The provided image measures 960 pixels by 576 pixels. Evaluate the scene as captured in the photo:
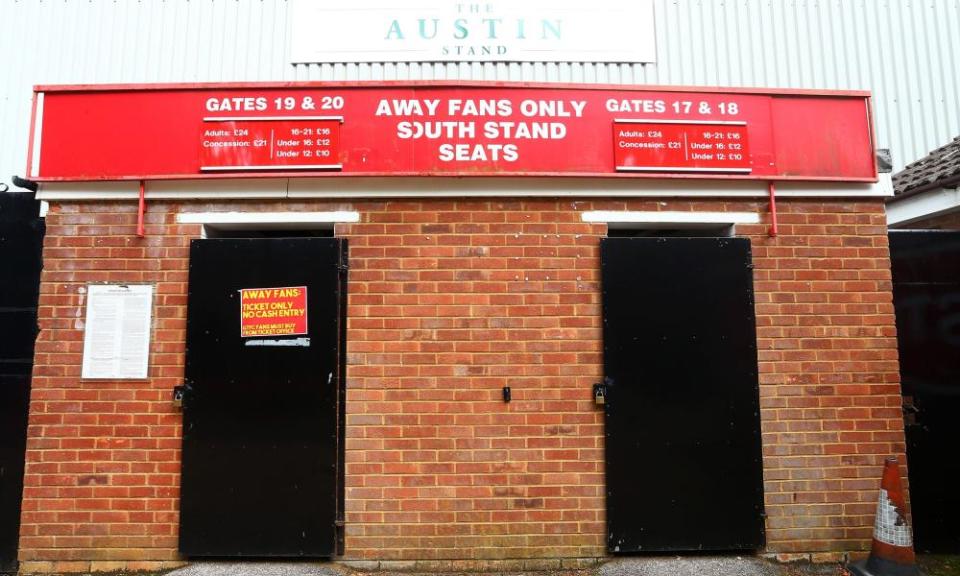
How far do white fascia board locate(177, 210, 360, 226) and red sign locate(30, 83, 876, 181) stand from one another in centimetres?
31

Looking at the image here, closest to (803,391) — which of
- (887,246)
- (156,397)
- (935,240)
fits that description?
(887,246)

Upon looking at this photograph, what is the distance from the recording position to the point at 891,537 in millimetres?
3559

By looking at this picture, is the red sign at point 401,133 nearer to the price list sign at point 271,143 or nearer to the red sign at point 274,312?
the price list sign at point 271,143

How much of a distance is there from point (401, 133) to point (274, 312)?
165 cm

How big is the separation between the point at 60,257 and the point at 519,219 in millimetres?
3491

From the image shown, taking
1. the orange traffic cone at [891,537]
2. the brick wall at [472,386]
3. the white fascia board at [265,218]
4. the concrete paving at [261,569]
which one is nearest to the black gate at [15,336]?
the brick wall at [472,386]

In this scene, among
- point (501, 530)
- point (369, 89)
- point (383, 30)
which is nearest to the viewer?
point (501, 530)

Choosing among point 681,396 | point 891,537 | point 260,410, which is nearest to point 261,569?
point 260,410

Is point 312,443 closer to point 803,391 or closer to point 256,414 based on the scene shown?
point 256,414

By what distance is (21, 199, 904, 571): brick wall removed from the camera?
149 inches

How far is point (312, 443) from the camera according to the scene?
3814 mm

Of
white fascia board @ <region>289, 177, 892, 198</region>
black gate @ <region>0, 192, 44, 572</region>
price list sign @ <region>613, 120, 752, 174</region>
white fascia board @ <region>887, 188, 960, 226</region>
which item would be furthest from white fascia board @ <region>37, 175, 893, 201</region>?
white fascia board @ <region>887, 188, 960, 226</region>

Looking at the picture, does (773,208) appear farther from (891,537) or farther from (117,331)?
(117,331)

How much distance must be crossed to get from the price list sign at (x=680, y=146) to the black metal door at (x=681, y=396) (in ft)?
1.87
